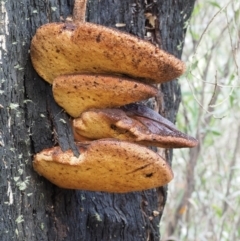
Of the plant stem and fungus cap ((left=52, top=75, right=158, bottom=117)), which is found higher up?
the plant stem

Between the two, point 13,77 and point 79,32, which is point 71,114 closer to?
point 13,77

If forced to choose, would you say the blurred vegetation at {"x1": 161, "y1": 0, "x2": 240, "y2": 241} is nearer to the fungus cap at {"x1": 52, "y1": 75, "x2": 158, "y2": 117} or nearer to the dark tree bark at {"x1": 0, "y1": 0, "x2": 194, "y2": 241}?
the dark tree bark at {"x1": 0, "y1": 0, "x2": 194, "y2": 241}

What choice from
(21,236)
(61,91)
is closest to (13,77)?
(61,91)

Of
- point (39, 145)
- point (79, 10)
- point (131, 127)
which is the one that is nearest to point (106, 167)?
point (131, 127)

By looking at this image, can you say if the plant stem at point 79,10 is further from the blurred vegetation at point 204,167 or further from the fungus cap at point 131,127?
the blurred vegetation at point 204,167

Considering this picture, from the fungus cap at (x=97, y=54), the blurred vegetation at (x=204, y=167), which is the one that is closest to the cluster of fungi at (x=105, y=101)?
the fungus cap at (x=97, y=54)

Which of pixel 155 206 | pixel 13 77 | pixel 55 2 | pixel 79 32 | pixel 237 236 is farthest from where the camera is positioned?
pixel 237 236

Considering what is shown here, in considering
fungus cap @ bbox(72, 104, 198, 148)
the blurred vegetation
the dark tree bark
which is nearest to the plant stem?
the dark tree bark
